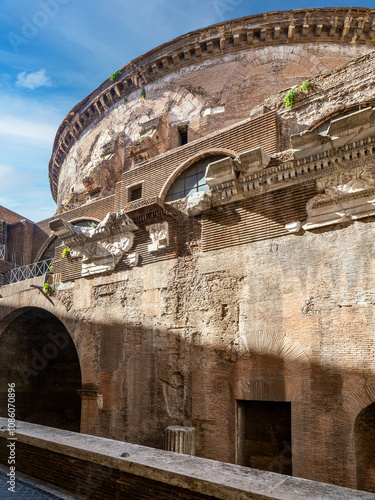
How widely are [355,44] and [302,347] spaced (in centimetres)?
819

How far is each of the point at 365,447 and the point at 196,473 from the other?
2581 mm

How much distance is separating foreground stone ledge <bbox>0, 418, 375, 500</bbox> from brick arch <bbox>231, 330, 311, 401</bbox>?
6.33 feet

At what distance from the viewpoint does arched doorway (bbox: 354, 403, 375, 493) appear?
13.2 feet

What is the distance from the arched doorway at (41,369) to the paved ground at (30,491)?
5479mm

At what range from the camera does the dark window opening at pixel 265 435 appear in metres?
4.68

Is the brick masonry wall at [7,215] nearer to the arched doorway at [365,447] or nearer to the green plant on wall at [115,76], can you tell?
the green plant on wall at [115,76]

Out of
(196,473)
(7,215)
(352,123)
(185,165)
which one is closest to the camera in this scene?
(196,473)

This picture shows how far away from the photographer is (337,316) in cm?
439

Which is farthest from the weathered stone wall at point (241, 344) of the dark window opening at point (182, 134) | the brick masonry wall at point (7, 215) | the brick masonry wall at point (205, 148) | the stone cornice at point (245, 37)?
the brick masonry wall at point (7, 215)

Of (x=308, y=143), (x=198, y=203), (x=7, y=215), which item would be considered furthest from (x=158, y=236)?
(x=7, y=215)

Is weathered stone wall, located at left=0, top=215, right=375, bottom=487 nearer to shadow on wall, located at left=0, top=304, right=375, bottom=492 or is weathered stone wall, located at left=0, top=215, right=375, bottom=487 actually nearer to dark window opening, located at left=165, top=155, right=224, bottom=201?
shadow on wall, located at left=0, top=304, right=375, bottom=492

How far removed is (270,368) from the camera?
473 cm

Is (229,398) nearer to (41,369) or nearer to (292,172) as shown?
(292,172)

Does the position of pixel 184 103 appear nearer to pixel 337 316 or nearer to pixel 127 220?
pixel 127 220
